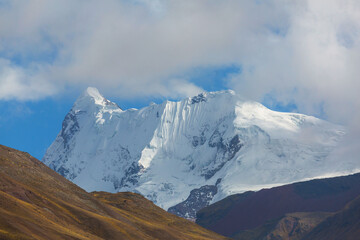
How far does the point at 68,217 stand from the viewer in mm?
138875

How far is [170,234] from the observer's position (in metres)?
178

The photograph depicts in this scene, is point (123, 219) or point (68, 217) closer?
point (68, 217)

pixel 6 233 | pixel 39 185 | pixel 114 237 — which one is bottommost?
pixel 6 233

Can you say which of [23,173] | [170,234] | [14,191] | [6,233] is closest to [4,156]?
[23,173]

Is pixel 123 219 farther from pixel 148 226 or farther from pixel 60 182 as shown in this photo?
pixel 60 182

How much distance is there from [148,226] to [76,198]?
21.7 meters

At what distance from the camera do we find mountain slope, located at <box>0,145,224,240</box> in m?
109

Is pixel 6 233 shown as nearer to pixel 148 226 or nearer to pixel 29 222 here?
pixel 29 222

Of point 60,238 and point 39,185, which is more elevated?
point 39,185

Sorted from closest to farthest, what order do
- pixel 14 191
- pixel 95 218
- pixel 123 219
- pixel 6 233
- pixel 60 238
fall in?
1. pixel 6 233
2. pixel 60 238
3. pixel 14 191
4. pixel 95 218
5. pixel 123 219

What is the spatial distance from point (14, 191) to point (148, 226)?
4991 cm

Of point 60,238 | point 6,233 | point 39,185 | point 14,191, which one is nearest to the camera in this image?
point 6,233

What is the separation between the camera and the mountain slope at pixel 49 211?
109 m

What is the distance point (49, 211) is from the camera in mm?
134875
